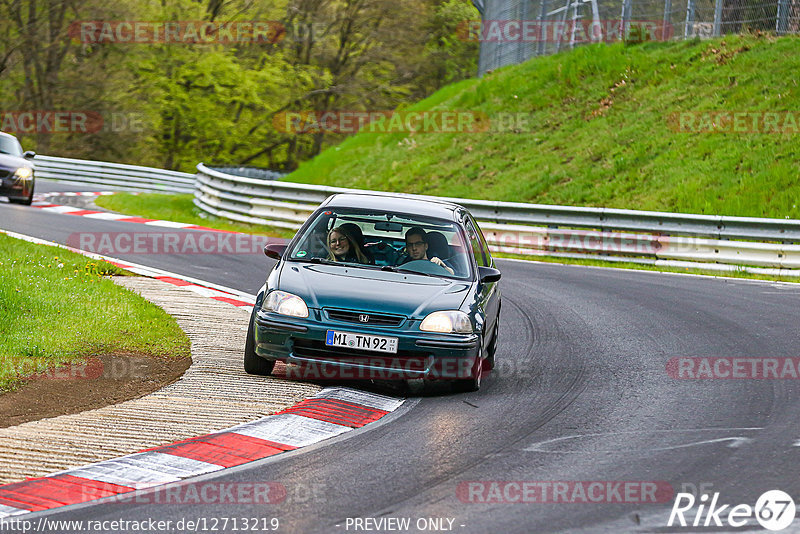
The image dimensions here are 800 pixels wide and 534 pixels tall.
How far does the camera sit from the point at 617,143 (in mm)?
25906

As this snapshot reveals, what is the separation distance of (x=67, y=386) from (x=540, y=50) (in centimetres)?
2791

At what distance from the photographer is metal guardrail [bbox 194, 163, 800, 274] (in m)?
18.4

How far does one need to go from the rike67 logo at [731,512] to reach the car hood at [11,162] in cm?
1974

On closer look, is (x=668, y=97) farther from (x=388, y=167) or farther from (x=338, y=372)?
(x=338, y=372)

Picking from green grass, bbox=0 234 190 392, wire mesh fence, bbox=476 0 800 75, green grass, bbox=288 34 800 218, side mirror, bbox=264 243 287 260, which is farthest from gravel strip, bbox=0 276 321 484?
wire mesh fence, bbox=476 0 800 75

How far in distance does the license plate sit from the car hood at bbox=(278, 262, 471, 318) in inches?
8.4

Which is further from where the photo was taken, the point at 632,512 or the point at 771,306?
the point at 771,306

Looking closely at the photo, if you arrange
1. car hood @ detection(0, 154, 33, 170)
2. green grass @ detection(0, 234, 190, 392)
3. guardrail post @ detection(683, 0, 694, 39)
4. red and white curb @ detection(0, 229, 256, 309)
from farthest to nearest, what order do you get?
guardrail post @ detection(683, 0, 694, 39)
car hood @ detection(0, 154, 33, 170)
red and white curb @ detection(0, 229, 256, 309)
green grass @ detection(0, 234, 190, 392)

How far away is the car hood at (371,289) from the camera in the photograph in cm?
833

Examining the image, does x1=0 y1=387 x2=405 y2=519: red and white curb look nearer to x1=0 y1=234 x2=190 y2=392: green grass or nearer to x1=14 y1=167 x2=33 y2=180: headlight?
x1=0 y1=234 x2=190 y2=392: green grass

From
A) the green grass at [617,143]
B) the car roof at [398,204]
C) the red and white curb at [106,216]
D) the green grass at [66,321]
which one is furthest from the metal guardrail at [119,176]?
the car roof at [398,204]

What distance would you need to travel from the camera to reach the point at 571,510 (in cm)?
558

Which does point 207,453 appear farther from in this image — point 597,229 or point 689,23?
point 689,23

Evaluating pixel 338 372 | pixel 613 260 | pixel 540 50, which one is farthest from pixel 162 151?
pixel 338 372
